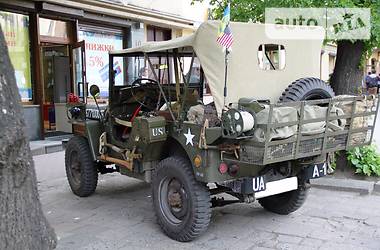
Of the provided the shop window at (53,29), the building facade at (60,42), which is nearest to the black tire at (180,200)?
the building facade at (60,42)

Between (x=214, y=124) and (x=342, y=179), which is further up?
(x=214, y=124)

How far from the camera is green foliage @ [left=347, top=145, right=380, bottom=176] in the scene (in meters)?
6.73

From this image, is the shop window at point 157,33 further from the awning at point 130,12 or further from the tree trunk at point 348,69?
the tree trunk at point 348,69

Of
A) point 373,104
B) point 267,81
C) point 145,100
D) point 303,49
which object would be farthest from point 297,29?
point 145,100

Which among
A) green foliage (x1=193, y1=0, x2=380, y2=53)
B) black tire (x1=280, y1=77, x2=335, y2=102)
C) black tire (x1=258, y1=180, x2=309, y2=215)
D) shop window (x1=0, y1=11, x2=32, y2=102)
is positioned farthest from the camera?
shop window (x1=0, y1=11, x2=32, y2=102)

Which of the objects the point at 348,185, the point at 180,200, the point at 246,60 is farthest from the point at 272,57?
the point at 348,185

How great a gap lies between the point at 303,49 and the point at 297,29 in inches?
9.2

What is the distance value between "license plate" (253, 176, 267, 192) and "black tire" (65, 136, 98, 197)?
8.97 ft

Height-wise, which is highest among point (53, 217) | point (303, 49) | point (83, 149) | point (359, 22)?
point (359, 22)

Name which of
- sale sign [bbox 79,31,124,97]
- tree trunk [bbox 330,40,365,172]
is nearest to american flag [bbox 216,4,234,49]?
tree trunk [bbox 330,40,365,172]

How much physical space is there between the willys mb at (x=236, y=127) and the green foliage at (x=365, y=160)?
2027 millimetres

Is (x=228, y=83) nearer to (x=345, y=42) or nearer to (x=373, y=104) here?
(x=373, y=104)

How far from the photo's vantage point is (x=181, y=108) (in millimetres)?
Answer: 4688

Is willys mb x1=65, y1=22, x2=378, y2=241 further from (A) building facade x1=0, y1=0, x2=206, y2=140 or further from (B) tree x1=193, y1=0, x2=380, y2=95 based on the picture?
(A) building facade x1=0, y1=0, x2=206, y2=140
